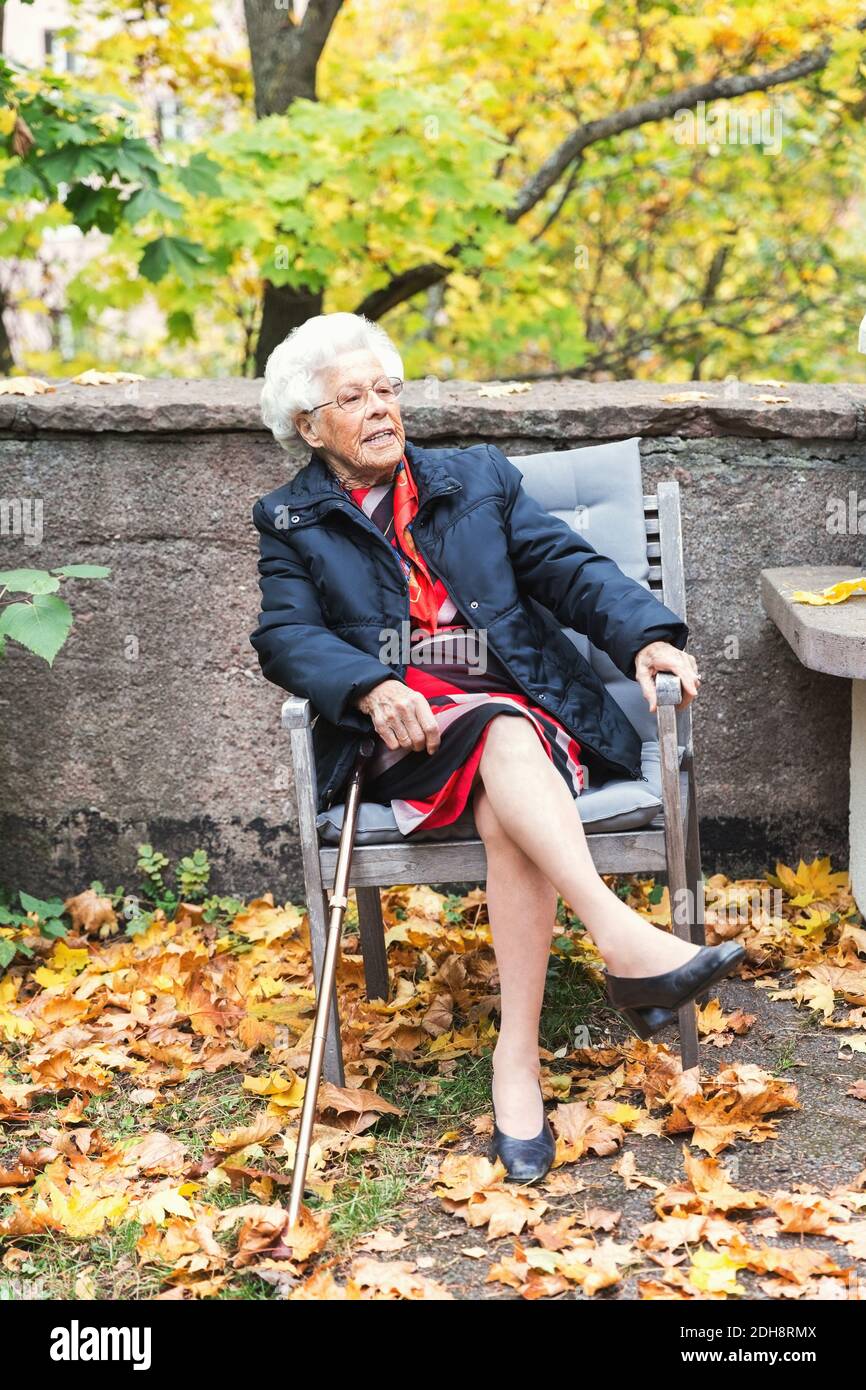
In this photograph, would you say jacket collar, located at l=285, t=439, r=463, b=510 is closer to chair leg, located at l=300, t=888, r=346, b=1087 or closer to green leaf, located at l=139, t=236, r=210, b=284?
chair leg, located at l=300, t=888, r=346, b=1087

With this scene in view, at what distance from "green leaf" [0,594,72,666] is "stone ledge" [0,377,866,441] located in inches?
24.2

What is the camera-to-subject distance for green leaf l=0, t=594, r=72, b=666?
3104 mm

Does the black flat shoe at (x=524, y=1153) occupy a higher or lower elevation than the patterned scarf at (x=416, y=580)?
lower

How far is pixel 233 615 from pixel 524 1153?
177 cm

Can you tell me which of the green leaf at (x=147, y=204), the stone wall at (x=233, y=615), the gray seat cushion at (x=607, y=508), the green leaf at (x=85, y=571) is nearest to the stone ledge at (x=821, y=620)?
the stone wall at (x=233, y=615)

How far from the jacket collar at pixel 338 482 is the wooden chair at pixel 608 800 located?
323mm

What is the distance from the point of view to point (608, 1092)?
2.73 m

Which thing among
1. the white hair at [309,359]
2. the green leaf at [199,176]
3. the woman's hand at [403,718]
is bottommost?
the woman's hand at [403,718]

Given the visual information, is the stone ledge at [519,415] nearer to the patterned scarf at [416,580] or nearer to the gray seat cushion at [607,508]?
the gray seat cushion at [607,508]

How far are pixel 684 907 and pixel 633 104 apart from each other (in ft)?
21.9

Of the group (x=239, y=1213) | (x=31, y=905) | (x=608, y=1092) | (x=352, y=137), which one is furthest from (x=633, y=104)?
(x=239, y=1213)

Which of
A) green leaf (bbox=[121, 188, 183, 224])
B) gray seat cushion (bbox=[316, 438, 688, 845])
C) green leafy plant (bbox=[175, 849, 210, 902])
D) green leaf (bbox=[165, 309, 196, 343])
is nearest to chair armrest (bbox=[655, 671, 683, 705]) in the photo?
gray seat cushion (bbox=[316, 438, 688, 845])

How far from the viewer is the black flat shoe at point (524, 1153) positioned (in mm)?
2420

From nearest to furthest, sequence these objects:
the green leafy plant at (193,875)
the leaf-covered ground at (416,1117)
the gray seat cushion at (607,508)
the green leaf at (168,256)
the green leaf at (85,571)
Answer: the leaf-covered ground at (416,1117) → the gray seat cushion at (607,508) → the green leaf at (85,571) → the green leafy plant at (193,875) → the green leaf at (168,256)
